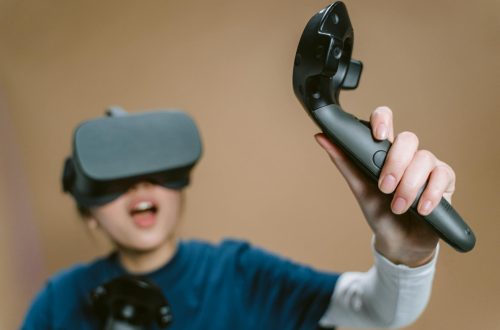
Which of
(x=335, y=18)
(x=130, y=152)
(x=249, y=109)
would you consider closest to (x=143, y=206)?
(x=130, y=152)

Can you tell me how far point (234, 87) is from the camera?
82 centimetres

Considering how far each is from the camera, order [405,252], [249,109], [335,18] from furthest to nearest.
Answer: [249,109], [405,252], [335,18]

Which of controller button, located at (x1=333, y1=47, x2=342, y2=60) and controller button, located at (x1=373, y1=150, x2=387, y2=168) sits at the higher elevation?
controller button, located at (x1=333, y1=47, x2=342, y2=60)

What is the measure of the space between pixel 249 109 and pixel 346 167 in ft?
1.32

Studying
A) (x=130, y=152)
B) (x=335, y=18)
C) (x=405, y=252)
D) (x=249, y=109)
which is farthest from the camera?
(x=249, y=109)

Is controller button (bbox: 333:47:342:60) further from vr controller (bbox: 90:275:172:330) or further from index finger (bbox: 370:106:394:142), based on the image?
vr controller (bbox: 90:275:172:330)

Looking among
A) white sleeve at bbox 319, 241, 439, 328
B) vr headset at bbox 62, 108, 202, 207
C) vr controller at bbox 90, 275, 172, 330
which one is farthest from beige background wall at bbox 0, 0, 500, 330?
vr controller at bbox 90, 275, 172, 330

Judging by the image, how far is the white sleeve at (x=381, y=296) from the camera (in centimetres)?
50

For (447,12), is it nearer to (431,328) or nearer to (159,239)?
(431,328)

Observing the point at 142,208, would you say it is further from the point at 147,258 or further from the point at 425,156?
the point at 425,156

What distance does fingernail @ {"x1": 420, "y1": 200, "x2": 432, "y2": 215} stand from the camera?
1.26 feet

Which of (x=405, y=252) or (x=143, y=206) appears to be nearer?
(x=405, y=252)

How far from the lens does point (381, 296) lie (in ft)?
1.82

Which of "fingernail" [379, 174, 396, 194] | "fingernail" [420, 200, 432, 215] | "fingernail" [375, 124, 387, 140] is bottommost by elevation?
"fingernail" [420, 200, 432, 215]
